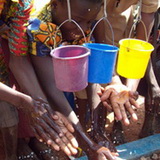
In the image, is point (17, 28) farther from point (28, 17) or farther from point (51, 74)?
point (51, 74)

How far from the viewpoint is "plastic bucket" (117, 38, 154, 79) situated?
185cm

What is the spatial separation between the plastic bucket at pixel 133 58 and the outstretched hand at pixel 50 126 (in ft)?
1.91

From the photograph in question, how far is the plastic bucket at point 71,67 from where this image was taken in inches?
61.0

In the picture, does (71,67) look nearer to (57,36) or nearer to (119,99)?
(57,36)

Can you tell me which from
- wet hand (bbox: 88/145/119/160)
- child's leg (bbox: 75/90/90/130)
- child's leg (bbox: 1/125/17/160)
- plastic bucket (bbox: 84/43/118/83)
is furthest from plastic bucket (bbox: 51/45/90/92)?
child's leg (bbox: 75/90/90/130)

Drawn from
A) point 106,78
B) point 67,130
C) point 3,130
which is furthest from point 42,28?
point 3,130

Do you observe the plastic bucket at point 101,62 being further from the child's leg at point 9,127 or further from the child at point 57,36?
the child's leg at point 9,127

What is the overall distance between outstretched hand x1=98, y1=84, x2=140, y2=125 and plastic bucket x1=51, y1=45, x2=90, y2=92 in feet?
0.88

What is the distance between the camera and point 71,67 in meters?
1.58

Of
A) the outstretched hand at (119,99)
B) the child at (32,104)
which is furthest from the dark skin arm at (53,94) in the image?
the outstretched hand at (119,99)

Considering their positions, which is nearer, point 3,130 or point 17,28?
point 17,28

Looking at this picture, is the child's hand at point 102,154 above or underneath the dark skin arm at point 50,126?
underneath

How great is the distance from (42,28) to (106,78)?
0.53 m

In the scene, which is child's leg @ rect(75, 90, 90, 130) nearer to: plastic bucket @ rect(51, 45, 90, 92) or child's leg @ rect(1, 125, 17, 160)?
child's leg @ rect(1, 125, 17, 160)
